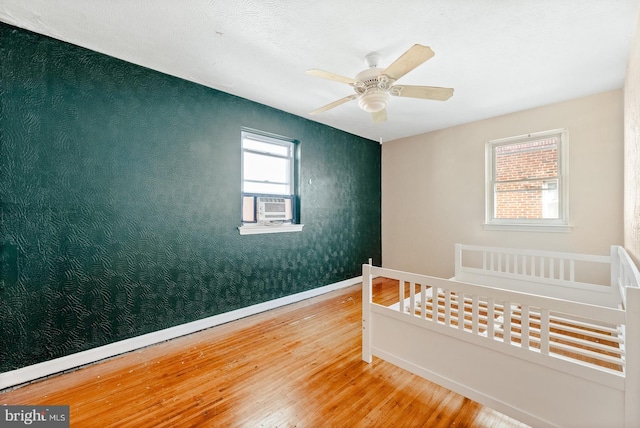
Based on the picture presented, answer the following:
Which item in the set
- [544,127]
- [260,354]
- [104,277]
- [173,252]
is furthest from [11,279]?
[544,127]

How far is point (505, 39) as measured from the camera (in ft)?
6.89

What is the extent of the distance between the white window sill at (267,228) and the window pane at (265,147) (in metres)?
0.96

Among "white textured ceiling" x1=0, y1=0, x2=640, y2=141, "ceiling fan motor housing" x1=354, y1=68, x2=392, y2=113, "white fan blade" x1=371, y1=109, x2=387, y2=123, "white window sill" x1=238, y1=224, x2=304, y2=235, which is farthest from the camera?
"white window sill" x1=238, y1=224, x2=304, y2=235

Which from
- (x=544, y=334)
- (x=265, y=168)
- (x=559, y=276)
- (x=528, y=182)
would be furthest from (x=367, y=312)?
(x=528, y=182)

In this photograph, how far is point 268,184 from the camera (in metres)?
3.56

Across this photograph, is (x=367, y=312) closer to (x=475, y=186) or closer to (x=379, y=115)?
(x=379, y=115)

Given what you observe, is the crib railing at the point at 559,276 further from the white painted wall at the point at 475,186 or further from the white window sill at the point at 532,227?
the white window sill at the point at 532,227

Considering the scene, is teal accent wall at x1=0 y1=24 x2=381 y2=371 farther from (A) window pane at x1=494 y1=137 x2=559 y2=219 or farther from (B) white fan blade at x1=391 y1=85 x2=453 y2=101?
(A) window pane at x1=494 y1=137 x2=559 y2=219

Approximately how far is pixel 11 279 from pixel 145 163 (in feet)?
4.01

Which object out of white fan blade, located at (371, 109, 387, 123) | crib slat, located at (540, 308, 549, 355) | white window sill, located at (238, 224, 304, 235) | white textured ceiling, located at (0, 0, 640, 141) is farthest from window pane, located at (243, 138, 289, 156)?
crib slat, located at (540, 308, 549, 355)

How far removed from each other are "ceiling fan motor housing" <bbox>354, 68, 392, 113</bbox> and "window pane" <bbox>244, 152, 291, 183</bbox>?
1608mm

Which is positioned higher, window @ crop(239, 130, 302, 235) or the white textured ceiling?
the white textured ceiling

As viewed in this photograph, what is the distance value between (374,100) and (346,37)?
50 cm

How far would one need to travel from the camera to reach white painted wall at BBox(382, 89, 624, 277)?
3057 millimetres
